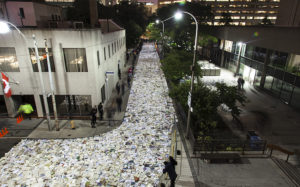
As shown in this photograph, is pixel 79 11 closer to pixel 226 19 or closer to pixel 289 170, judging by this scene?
pixel 289 170

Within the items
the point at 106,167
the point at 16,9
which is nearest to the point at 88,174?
the point at 106,167

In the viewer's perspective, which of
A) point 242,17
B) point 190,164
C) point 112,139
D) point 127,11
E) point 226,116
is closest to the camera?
point 190,164

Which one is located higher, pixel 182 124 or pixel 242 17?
pixel 242 17

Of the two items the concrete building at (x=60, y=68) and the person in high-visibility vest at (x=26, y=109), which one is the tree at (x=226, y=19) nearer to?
the concrete building at (x=60, y=68)

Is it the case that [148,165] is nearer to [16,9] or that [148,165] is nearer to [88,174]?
[88,174]

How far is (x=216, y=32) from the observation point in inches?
1560

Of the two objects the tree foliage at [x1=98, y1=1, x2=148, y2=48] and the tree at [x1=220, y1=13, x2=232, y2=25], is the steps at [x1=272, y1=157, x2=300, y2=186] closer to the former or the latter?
the tree foliage at [x1=98, y1=1, x2=148, y2=48]

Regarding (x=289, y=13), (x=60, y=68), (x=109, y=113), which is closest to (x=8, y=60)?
(x=60, y=68)

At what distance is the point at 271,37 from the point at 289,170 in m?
16.6

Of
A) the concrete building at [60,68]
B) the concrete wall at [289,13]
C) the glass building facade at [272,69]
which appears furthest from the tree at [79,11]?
the concrete wall at [289,13]

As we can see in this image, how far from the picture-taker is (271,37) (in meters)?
21.2

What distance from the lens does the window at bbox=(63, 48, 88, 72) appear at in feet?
47.2

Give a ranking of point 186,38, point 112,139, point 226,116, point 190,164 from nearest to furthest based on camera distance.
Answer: point 190,164 < point 112,139 < point 226,116 < point 186,38

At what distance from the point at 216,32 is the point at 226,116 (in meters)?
28.6
